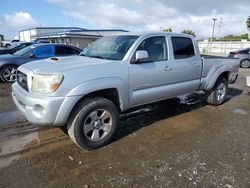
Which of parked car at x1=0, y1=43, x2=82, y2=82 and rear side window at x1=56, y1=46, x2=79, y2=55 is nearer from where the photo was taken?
parked car at x1=0, y1=43, x2=82, y2=82

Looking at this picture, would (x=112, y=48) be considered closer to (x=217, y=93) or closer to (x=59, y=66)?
(x=59, y=66)

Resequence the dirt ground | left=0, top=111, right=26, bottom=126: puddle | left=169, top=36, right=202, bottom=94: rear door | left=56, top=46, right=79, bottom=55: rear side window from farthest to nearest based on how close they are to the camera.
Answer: left=56, top=46, right=79, bottom=55: rear side window, left=0, top=111, right=26, bottom=126: puddle, left=169, top=36, right=202, bottom=94: rear door, the dirt ground

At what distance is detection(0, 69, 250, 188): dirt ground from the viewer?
325 cm

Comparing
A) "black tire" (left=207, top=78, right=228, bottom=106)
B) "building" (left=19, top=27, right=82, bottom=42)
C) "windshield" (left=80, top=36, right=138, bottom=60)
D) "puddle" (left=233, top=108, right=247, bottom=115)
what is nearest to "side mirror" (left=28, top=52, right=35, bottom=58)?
"windshield" (left=80, top=36, right=138, bottom=60)

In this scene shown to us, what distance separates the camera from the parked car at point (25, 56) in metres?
9.47

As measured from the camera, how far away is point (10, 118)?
18.2ft

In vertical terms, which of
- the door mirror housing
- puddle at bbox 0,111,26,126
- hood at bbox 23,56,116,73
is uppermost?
the door mirror housing

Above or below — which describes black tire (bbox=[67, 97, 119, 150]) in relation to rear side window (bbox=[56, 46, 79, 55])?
below

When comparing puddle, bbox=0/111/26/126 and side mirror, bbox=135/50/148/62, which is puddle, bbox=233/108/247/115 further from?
puddle, bbox=0/111/26/126

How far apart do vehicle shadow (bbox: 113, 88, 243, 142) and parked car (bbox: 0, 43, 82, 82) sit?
5671 millimetres

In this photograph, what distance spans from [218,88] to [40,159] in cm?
508

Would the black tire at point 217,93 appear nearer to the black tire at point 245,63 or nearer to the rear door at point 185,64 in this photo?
the rear door at point 185,64

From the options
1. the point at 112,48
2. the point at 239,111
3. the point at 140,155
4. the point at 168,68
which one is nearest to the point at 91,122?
the point at 140,155

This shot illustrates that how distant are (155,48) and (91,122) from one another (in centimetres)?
199
